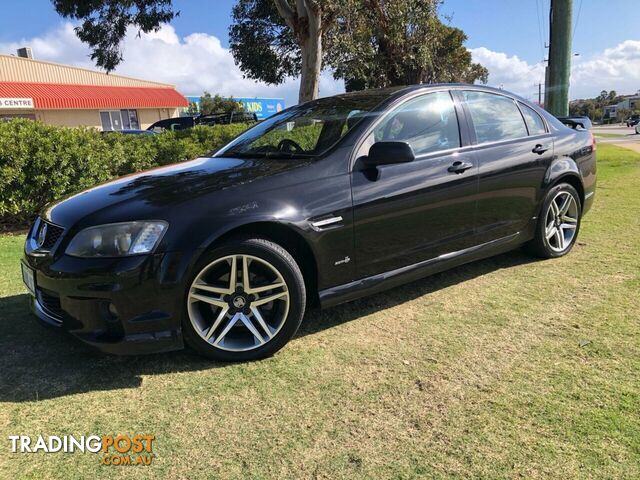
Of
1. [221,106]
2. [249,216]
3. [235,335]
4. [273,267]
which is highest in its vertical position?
[221,106]

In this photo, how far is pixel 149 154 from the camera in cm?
822

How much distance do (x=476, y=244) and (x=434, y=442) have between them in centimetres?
213

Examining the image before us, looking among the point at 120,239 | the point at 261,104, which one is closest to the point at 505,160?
the point at 120,239

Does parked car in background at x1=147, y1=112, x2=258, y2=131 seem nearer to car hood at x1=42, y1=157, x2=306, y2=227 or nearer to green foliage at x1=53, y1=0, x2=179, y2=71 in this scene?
green foliage at x1=53, y1=0, x2=179, y2=71

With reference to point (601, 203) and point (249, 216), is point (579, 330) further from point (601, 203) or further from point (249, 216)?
point (601, 203)

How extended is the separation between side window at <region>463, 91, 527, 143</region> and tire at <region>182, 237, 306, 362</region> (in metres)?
2.06

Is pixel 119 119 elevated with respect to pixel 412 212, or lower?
elevated

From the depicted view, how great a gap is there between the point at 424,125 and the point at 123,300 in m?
2.44

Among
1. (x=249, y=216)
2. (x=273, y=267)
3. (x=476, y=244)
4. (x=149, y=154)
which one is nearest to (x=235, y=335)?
(x=273, y=267)

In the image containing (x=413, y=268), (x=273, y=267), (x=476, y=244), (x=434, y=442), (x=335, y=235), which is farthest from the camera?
(x=476, y=244)

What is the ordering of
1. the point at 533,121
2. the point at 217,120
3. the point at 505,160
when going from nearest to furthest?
1. the point at 505,160
2. the point at 533,121
3. the point at 217,120

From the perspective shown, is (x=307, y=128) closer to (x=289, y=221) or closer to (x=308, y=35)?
(x=289, y=221)

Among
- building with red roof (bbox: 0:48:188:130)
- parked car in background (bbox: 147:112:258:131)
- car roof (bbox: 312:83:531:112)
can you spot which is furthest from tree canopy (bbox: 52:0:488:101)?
building with red roof (bbox: 0:48:188:130)

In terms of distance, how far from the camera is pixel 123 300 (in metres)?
2.74
